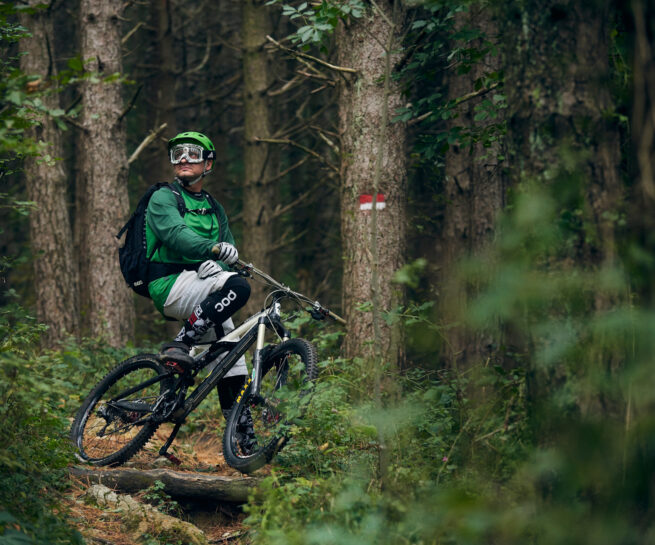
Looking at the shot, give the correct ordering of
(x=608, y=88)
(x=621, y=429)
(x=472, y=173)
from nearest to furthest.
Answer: (x=621, y=429)
(x=608, y=88)
(x=472, y=173)

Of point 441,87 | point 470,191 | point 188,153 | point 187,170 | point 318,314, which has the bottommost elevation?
point 318,314

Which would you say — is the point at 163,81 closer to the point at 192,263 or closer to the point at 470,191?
the point at 470,191

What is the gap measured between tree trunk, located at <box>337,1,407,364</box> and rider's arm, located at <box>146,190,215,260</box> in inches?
72.7

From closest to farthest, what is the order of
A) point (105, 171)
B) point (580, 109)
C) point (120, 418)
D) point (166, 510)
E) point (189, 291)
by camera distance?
point (580, 109) → point (166, 510) → point (189, 291) → point (120, 418) → point (105, 171)

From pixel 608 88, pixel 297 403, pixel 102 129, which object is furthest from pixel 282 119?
pixel 608 88

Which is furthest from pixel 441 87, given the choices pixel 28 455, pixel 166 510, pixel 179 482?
pixel 28 455

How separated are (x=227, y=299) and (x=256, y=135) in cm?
843

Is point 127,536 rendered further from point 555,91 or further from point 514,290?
point 555,91

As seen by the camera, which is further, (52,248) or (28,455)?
(52,248)

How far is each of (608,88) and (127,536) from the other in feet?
12.5

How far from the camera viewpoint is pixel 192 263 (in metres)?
6.01

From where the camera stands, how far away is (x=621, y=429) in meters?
2.99

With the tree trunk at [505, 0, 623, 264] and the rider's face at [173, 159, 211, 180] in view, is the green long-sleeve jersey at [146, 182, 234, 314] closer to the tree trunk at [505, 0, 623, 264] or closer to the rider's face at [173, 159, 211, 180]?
the rider's face at [173, 159, 211, 180]

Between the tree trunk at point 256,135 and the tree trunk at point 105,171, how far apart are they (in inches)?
109
